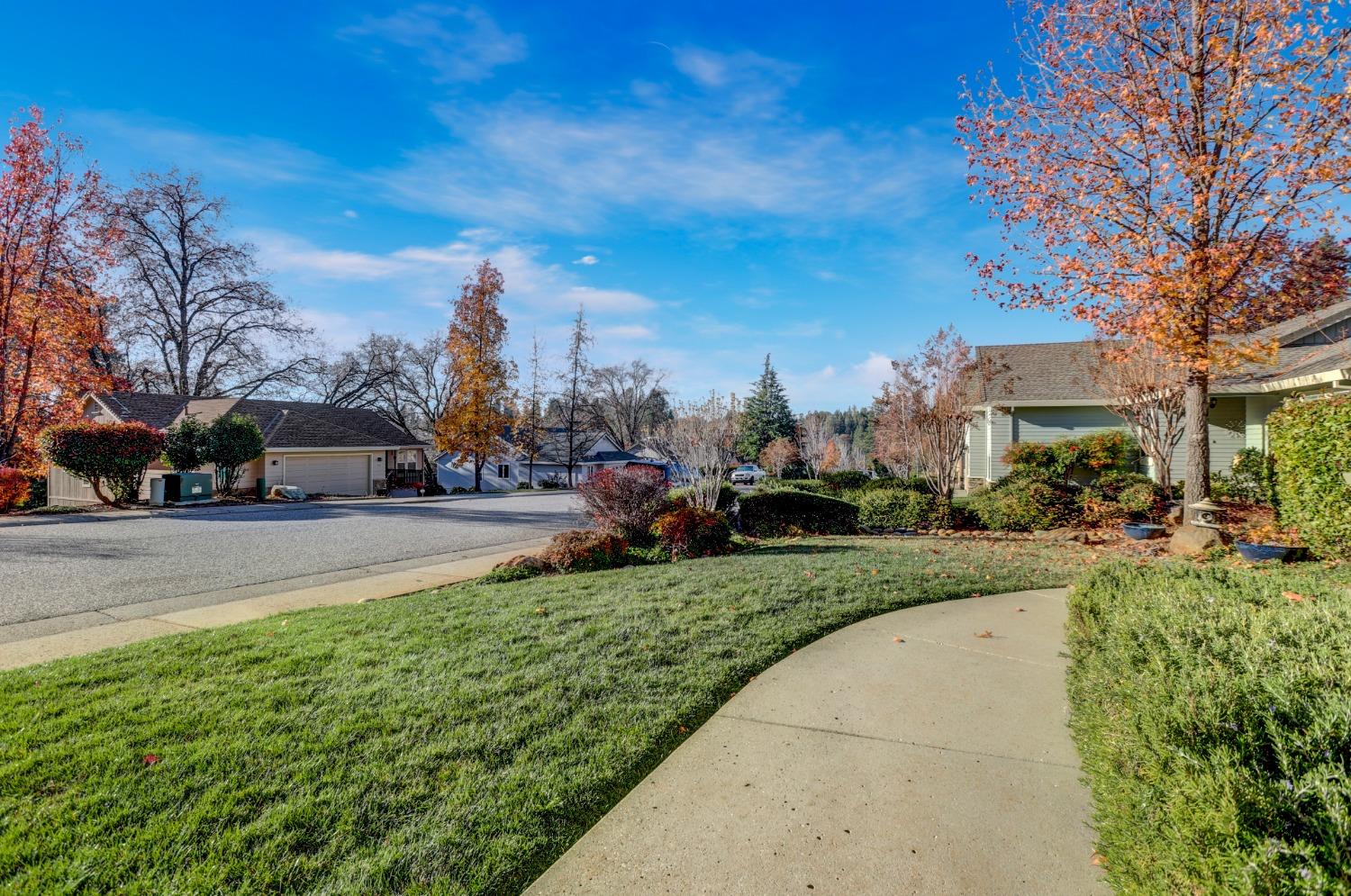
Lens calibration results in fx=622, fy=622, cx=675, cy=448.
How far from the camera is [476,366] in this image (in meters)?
30.5

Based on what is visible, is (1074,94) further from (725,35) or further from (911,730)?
(911,730)

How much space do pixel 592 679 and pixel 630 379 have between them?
56276 mm

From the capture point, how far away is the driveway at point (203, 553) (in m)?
6.46

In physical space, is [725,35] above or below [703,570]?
above

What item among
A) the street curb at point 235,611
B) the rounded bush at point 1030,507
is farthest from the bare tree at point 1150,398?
the street curb at point 235,611

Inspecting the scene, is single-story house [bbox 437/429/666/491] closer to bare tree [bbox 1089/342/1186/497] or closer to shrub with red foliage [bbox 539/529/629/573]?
bare tree [bbox 1089/342/1186/497]

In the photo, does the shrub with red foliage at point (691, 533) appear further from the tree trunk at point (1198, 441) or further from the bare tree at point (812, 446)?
the bare tree at point (812, 446)

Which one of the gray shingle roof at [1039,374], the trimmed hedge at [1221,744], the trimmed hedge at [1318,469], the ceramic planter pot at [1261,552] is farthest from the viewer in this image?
the gray shingle roof at [1039,374]

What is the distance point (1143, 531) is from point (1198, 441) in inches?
62.3

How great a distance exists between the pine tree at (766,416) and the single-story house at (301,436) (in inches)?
815

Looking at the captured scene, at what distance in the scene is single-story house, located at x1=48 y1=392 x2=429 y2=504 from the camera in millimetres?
23859

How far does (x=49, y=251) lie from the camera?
15.9 metres

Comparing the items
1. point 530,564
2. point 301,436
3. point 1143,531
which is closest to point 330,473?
point 301,436

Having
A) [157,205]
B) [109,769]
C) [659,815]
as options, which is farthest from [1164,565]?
[157,205]
